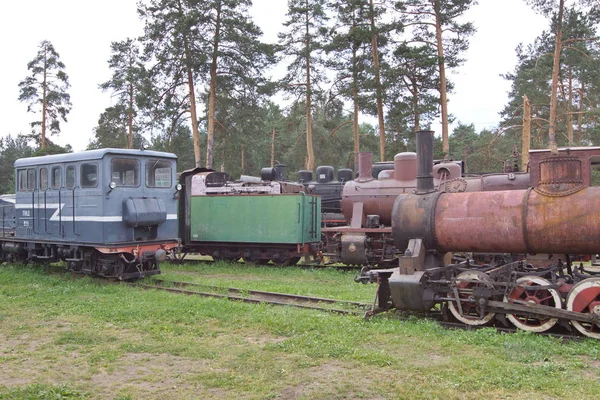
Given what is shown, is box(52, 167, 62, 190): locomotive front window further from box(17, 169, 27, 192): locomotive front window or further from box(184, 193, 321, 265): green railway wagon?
box(184, 193, 321, 265): green railway wagon

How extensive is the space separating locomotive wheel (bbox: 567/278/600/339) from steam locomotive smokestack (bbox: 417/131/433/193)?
2560 mm

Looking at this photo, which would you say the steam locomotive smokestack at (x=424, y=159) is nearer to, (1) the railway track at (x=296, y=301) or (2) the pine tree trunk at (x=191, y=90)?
(1) the railway track at (x=296, y=301)

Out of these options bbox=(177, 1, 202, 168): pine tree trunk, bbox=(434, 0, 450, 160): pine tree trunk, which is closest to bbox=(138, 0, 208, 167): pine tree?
bbox=(177, 1, 202, 168): pine tree trunk

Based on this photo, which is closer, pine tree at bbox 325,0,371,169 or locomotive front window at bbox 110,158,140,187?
locomotive front window at bbox 110,158,140,187

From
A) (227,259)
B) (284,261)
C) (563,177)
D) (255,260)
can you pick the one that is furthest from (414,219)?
(227,259)

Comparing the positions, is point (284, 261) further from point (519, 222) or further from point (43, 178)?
point (519, 222)

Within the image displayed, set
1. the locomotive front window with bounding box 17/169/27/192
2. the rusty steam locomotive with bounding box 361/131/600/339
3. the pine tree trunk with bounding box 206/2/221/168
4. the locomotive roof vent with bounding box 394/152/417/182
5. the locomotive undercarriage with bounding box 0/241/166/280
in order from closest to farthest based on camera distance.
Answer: the rusty steam locomotive with bounding box 361/131/600/339 < the locomotive undercarriage with bounding box 0/241/166/280 < the locomotive front window with bounding box 17/169/27/192 < the locomotive roof vent with bounding box 394/152/417/182 < the pine tree trunk with bounding box 206/2/221/168

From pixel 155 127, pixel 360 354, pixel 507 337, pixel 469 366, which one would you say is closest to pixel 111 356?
pixel 360 354

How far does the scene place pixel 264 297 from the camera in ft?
33.5

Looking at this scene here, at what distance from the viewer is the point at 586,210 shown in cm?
675

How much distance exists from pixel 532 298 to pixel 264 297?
500 cm

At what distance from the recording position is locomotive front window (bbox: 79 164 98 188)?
11.5 metres

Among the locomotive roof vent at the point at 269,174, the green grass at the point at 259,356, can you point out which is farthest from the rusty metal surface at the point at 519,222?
the locomotive roof vent at the point at 269,174

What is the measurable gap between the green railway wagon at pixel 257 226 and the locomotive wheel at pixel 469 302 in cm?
776
